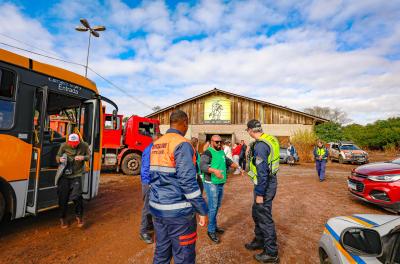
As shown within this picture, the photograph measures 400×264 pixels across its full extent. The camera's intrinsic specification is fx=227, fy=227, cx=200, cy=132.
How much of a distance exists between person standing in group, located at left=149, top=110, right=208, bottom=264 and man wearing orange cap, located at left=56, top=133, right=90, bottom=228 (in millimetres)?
2972

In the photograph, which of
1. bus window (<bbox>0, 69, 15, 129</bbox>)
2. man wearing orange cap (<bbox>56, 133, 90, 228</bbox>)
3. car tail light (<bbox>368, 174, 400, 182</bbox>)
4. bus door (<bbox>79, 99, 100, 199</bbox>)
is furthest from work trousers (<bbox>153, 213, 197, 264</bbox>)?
car tail light (<bbox>368, 174, 400, 182</bbox>)

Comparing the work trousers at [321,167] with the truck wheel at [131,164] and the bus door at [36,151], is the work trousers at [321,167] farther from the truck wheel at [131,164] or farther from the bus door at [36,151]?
the bus door at [36,151]

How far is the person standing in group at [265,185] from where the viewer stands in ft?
10.7

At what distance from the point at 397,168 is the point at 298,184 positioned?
438 centimetres

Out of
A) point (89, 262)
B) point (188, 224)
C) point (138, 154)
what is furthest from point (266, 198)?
point (138, 154)

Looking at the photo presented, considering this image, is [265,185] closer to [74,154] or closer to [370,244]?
[370,244]

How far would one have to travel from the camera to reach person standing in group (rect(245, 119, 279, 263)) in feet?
10.7

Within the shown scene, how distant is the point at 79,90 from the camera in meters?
5.39

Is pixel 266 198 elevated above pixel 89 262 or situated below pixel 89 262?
above

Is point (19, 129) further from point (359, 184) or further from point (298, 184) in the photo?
point (298, 184)

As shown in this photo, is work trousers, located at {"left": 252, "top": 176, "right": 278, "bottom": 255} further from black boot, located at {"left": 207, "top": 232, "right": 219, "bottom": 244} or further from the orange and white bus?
the orange and white bus

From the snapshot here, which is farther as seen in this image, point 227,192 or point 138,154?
point 138,154

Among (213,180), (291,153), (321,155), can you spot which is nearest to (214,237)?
(213,180)

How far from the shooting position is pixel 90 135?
19.0 ft
